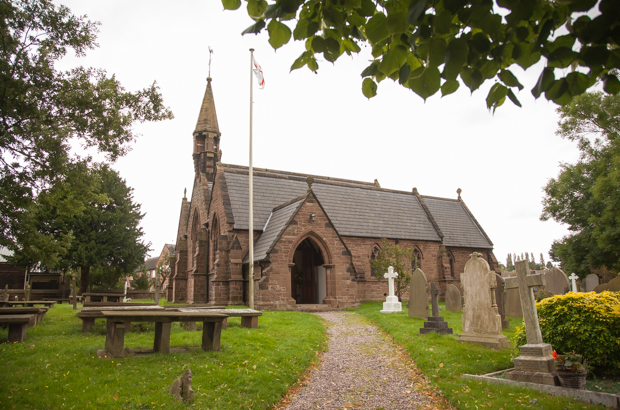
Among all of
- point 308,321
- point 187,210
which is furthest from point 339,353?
point 187,210

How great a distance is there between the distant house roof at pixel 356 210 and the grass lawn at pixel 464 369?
10.2 m

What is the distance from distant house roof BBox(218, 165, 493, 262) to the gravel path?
9.69 meters

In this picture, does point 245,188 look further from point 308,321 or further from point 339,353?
point 339,353

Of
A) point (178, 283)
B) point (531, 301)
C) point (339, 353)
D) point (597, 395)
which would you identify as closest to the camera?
point (597, 395)

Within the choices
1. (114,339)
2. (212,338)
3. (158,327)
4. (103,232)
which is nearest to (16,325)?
(114,339)

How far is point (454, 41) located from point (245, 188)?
2331 centimetres

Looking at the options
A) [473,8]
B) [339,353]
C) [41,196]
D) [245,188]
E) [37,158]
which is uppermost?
[245,188]

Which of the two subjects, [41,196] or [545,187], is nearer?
[41,196]

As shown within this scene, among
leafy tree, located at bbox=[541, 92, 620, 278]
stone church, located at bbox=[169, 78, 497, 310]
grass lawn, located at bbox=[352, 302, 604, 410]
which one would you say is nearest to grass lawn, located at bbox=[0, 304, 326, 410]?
grass lawn, located at bbox=[352, 302, 604, 410]

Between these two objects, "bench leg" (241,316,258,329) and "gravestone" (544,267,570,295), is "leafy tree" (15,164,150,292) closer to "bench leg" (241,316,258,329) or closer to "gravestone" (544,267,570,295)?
"bench leg" (241,316,258,329)

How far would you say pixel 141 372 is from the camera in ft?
22.6

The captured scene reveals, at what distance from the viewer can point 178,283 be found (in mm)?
28469

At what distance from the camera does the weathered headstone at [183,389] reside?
5.95 meters

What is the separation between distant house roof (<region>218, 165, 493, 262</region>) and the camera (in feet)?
77.3
